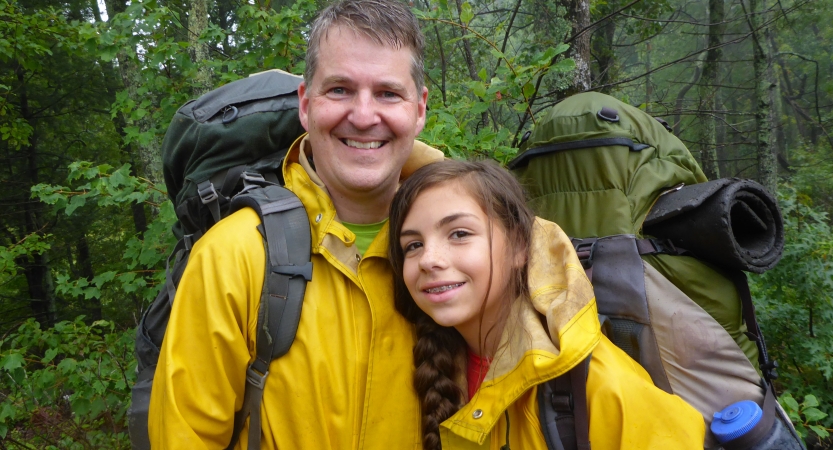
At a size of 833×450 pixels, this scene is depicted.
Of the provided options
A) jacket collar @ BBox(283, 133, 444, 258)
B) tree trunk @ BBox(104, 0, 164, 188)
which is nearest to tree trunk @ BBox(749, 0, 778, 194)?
jacket collar @ BBox(283, 133, 444, 258)

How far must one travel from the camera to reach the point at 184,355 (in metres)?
1.51

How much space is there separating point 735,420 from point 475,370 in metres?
0.77

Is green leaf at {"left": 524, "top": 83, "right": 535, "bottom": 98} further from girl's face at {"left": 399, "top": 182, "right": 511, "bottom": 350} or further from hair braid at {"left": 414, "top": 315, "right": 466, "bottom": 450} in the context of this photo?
hair braid at {"left": 414, "top": 315, "right": 466, "bottom": 450}

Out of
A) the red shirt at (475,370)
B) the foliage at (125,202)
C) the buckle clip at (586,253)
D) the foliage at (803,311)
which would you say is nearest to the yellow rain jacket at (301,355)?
the red shirt at (475,370)

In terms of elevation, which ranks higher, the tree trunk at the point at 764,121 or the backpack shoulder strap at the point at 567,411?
the tree trunk at the point at 764,121

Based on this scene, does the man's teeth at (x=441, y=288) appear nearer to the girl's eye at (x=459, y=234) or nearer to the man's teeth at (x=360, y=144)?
the girl's eye at (x=459, y=234)

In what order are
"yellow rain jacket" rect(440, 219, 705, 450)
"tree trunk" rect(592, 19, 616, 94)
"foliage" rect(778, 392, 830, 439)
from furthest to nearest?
"tree trunk" rect(592, 19, 616, 94)
"foliage" rect(778, 392, 830, 439)
"yellow rain jacket" rect(440, 219, 705, 450)

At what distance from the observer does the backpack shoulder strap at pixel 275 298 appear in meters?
1.55

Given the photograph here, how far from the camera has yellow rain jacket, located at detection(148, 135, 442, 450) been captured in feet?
4.94

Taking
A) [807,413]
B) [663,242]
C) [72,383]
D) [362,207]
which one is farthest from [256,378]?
[72,383]

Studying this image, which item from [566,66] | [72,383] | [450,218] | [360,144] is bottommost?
[72,383]

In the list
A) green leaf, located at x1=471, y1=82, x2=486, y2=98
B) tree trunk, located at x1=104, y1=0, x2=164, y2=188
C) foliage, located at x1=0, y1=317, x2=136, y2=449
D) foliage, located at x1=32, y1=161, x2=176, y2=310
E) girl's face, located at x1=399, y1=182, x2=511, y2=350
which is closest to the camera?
girl's face, located at x1=399, y1=182, x2=511, y2=350

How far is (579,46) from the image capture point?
381 cm

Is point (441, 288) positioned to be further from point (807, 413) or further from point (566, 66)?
point (807, 413)
